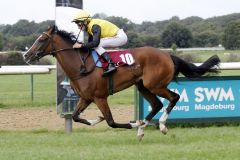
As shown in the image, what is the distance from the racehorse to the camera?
9516 millimetres

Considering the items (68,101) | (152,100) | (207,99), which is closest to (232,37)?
(207,99)

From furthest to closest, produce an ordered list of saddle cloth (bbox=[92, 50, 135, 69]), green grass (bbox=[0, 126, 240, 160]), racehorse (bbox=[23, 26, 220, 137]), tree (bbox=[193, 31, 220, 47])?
tree (bbox=[193, 31, 220, 47])
saddle cloth (bbox=[92, 50, 135, 69])
racehorse (bbox=[23, 26, 220, 137])
green grass (bbox=[0, 126, 240, 160])

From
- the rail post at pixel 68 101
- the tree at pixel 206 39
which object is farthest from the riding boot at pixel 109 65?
the tree at pixel 206 39

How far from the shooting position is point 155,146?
8805 millimetres

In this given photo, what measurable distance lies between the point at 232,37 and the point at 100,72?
2684cm

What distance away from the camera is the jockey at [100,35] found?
958 cm

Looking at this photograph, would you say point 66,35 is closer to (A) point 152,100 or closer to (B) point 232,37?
(A) point 152,100

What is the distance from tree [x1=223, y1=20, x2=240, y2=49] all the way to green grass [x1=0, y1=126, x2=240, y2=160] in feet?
80.3

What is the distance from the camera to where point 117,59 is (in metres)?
9.70

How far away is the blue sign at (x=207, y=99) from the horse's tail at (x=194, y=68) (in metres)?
1.05

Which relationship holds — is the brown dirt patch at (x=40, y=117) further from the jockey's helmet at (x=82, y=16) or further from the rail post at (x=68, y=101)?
the jockey's helmet at (x=82, y=16)

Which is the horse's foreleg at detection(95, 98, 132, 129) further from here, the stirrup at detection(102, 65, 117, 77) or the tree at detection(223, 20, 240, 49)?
the tree at detection(223, 20, 240, 49)

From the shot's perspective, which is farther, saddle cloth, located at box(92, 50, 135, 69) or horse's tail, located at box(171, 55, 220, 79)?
horse's tail, located at box(171, 55, 220, 79)

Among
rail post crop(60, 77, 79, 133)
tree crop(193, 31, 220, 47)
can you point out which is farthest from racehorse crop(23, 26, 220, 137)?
tree crop(193, 31, 220, 47)
